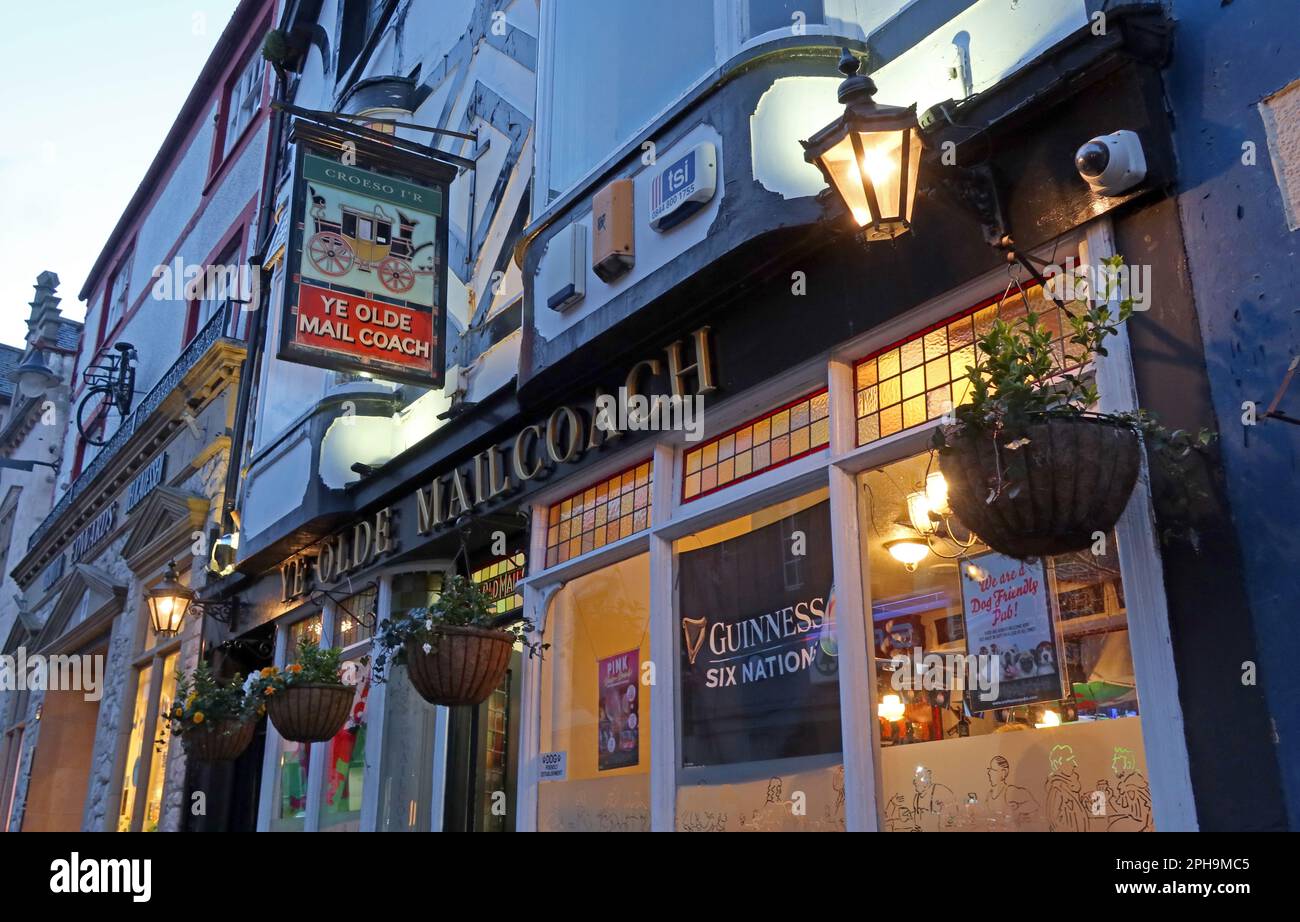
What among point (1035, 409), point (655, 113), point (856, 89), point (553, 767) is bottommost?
point (553, 767)

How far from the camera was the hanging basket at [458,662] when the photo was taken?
7051mm

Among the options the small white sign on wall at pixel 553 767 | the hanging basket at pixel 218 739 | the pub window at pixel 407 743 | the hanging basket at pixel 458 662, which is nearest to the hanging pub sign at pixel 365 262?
the pub window at pixel 407 743

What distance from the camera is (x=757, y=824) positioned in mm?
5844

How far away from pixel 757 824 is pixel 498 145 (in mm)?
6318

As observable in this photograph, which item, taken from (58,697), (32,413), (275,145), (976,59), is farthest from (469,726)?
(32,413)

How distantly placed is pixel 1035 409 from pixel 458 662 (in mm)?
4213

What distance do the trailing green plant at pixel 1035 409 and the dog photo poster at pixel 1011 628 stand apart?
0.76 meters

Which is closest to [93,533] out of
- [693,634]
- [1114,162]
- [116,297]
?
[116,297]

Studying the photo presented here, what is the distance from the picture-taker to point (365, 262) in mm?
9297

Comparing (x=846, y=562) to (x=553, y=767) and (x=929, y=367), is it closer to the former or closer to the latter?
(x=929, y=367)

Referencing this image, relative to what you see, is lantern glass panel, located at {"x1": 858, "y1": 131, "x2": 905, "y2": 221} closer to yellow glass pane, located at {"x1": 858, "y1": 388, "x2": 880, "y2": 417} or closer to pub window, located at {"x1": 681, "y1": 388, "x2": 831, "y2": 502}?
yellow glass pane, located at {"x1": 858, "y1": 388, "x2": 880, "y2": 417}

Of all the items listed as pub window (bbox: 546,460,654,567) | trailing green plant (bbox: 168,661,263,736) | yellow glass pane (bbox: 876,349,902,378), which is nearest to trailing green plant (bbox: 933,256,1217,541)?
yellow glass pane (bbox: 876,349,902,378)

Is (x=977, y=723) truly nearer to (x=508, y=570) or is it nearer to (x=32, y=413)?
(x=508, y=570)

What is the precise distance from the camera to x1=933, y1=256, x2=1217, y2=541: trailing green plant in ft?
12.5
